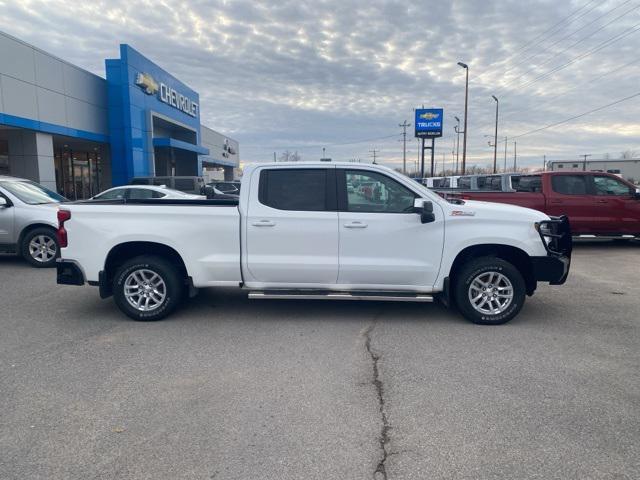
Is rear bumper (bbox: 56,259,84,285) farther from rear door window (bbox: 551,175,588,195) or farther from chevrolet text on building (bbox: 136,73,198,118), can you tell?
chevrolet text on building (bbox: 136,73,198,118)

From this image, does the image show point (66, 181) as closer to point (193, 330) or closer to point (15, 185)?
point (15, 185)

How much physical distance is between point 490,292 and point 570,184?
7.69m

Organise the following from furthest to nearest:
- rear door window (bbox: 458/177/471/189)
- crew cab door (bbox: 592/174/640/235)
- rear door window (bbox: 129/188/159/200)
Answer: rear door window (bbox: 458/177/471/189)
rear door window (bbox: 129/188/159/200)
crew cab door (bbox: 592/174/640/235)

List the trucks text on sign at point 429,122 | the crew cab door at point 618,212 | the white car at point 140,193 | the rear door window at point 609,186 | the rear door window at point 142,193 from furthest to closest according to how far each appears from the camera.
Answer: the trucks text on sign at point 429,122
the rear door window at point 142,193
the white car at point 140,193
the rear door window at point 609,186
the crew cab door at point 618,212

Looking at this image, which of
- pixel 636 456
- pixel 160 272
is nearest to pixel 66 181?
pixel 160 272

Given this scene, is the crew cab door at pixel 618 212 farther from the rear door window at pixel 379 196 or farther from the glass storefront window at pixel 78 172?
the glass storefront window at pixel 78 172

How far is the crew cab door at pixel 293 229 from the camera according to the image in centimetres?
567

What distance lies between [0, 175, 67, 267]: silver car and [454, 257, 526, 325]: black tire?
25.4 ft

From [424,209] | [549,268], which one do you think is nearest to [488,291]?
[549,268]

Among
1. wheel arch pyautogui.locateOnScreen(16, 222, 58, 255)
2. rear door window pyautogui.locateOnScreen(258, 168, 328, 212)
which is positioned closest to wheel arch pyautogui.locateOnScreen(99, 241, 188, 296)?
rear door window pyautogui.locateOnScreen(258, 168, 328, 212)

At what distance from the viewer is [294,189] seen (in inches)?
229

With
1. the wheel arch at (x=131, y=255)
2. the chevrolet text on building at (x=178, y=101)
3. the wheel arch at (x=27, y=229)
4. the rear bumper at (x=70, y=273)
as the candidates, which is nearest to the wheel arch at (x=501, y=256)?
the wheel arch at (x=131, y=255)

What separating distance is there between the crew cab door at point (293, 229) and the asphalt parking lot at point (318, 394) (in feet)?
2.07

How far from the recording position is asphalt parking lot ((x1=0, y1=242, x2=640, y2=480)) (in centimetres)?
299
